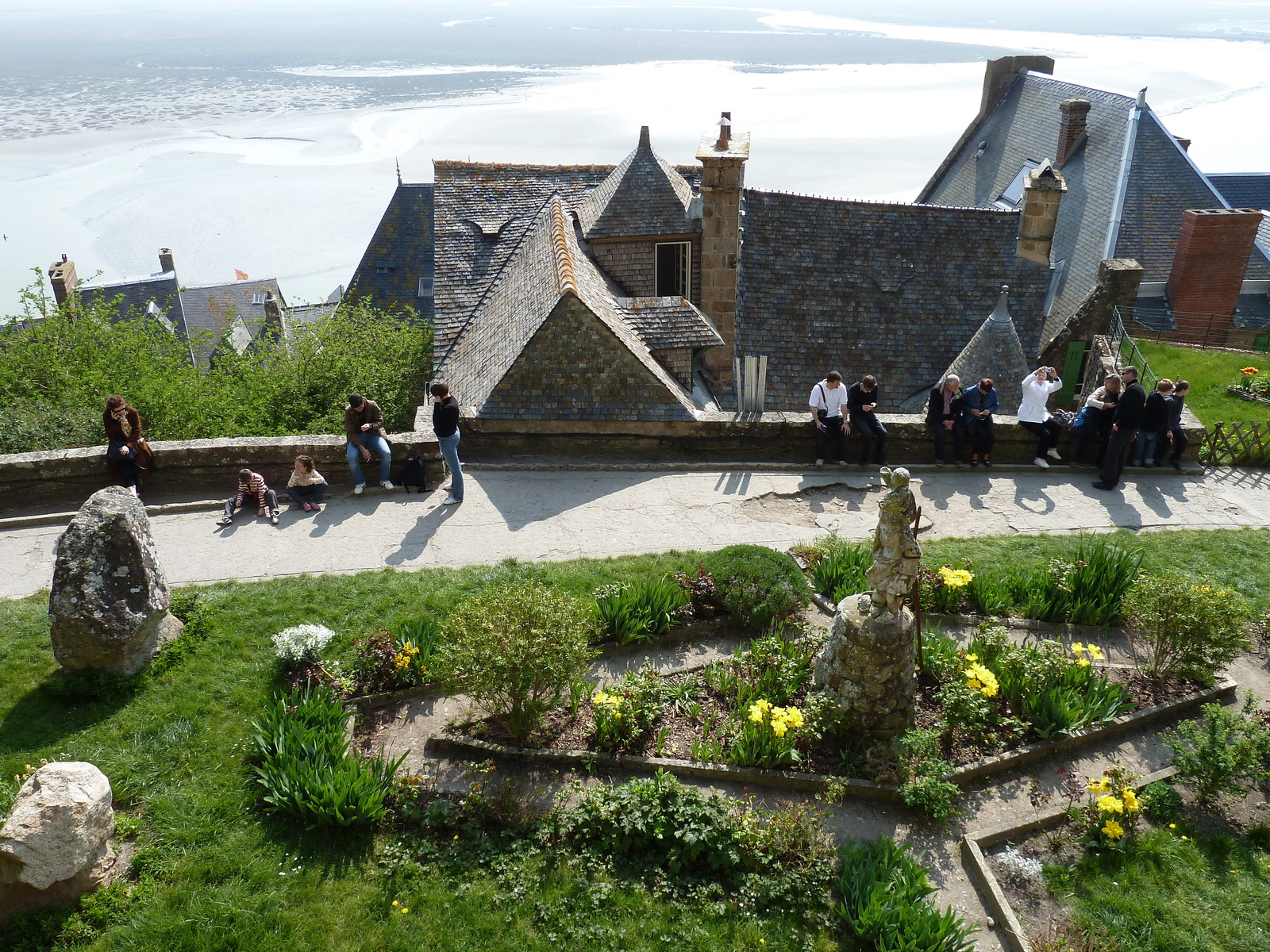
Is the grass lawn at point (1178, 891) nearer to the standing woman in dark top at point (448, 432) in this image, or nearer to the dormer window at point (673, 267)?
the standing woman in dark top at point (448, 432)

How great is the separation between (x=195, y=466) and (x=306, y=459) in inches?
68.3

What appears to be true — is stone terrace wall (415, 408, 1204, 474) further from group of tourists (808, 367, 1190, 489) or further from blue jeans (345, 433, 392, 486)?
blue jeans (345, 433, 392, 486)

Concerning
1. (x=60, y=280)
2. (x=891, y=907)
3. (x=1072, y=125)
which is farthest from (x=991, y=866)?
(x=60, y=280)

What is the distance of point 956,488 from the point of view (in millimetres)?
13367

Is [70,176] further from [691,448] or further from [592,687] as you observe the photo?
[592,687]

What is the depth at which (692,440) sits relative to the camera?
14.1 meters

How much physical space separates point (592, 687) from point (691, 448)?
5.94 m

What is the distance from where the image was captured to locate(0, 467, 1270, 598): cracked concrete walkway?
36.9 ft

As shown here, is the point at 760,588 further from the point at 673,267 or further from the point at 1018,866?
the point at 673,267

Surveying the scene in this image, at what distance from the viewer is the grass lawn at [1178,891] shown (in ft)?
22.5

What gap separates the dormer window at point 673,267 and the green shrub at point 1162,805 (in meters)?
14.0

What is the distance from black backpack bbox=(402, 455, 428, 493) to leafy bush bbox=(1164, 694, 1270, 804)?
938 cm

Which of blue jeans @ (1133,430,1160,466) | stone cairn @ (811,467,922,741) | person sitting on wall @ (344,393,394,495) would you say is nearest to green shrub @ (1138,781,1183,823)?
stone cairn @ (811,467,922,741)

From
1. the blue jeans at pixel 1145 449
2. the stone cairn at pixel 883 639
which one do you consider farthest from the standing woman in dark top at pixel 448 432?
the blue jeans at pixel 1145 449
